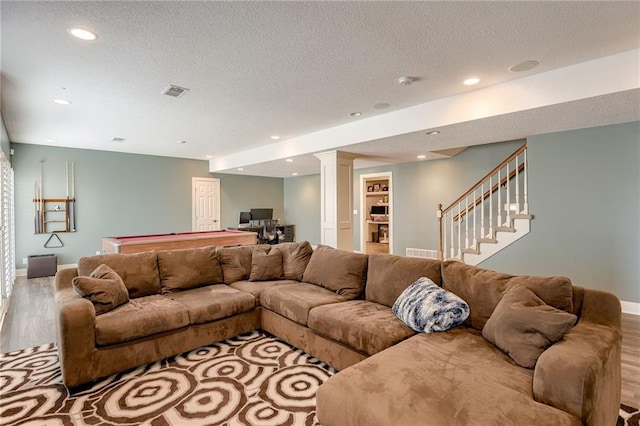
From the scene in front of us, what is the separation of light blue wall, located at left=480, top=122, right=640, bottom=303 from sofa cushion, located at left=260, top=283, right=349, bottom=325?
3207 millimetres

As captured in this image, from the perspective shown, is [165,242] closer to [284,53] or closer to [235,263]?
[235,263]

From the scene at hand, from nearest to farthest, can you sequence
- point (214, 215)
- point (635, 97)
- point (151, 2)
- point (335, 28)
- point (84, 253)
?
point (151, 2), point (335, 28), point (635, 97), point (84, 253), point (214, 215)

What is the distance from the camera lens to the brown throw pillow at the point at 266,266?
3.69 meters

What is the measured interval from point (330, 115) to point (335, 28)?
2.16 metres

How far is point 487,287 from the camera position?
224cm

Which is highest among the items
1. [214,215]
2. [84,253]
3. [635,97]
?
[635,97]

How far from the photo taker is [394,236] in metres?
7.56

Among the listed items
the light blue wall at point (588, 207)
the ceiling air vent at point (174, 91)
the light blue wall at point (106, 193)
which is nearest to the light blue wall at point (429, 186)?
the light blue wall at point (588, 207)

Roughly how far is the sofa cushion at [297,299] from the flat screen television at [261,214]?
6.19 metres

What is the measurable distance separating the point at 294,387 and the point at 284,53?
2627 mm

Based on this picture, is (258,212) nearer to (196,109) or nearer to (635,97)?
(196,109)

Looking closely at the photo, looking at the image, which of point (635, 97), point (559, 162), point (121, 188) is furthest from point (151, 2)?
point (121, 188)

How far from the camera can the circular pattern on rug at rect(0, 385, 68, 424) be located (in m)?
2.00

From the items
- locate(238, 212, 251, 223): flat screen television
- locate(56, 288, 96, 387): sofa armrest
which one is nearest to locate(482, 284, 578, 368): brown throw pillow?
locate(56, 288, 96, 387): sofa armrest
